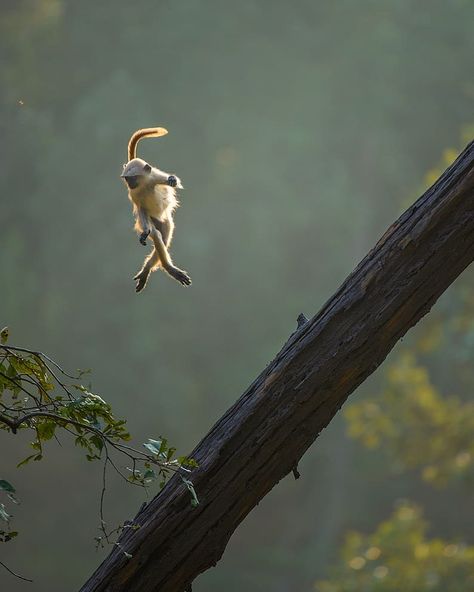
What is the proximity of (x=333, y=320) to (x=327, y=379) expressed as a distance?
0.13 metres

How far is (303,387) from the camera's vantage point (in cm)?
233

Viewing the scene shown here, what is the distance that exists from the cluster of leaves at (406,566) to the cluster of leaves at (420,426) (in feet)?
2.48

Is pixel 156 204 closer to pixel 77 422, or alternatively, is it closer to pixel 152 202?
pixel 152 202

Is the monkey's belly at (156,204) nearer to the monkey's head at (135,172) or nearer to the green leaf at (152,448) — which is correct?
the monkey's head at (135,172)

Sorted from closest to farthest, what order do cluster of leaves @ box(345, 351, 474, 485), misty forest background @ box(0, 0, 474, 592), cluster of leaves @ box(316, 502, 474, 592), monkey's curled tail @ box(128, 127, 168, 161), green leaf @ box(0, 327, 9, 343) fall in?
monkey's curled tail @ box(128, 127, 168, 161) → green leaf @ box(0, 327, 9, 343) → cluster of leaves @ box(316, 502, 474, 592) → cluster of leaves @ box(345, 351, 474, 485) → misty forest background @ box(0, 0, 474, 592)

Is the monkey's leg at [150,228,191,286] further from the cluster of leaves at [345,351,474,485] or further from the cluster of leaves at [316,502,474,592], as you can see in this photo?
the cluster of leaves at [345,351,474,485]

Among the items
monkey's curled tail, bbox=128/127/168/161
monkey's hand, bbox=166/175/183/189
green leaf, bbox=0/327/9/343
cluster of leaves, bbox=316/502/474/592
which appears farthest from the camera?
cluster of leaves, bbox=316/502/474/592

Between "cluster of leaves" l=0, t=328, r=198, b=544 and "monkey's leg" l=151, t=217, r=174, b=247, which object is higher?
"monkey's leg" l=151, t=217, r=174, b=247

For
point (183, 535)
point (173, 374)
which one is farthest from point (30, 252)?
point (183, 535)

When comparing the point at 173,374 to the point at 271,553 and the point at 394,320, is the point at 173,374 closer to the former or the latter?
the point at 271,553

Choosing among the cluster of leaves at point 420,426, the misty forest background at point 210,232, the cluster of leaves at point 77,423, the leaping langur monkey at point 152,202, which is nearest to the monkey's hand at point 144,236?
the leaping langur monkey at point 152,202

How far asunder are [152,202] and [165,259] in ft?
0.78

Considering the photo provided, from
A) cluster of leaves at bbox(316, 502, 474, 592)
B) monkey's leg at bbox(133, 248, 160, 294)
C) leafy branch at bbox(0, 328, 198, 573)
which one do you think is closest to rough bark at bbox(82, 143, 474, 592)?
leafy branch at bbox(0, 328, 198, 573)

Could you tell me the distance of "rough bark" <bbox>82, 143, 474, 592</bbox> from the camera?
230 cm
